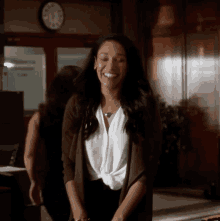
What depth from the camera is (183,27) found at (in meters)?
5.58

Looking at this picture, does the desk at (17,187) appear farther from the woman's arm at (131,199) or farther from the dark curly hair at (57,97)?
the woman's arm at (131,199)

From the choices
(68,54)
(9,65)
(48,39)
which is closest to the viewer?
(48,39)

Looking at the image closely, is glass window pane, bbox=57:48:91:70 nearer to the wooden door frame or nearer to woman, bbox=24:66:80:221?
the wooden door frame

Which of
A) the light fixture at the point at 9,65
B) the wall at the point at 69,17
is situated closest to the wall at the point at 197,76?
the wall at the point at 69,17

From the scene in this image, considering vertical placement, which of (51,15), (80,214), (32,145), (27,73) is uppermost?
(51,15)

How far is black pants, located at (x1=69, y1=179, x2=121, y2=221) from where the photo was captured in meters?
1.02

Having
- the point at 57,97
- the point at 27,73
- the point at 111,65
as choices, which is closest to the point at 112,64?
the point at 111,65

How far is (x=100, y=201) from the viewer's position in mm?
1029

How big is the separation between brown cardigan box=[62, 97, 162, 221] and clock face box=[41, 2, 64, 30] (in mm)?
5705

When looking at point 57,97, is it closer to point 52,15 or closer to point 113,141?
point 113,141

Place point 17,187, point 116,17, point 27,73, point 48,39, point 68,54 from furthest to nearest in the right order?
point 27,73 → point 68,54 → point 116,17 → point 48,39 → point 17,187

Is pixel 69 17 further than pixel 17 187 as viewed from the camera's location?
Yes

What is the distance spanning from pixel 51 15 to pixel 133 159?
589 centimetres

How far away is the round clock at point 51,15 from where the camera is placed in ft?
21.0
